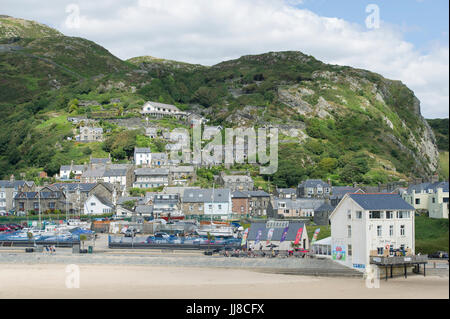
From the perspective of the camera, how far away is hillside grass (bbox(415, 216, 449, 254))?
45875 millimetres

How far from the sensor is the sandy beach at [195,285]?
1353 inches

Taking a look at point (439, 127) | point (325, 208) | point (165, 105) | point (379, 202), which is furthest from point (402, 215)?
point (439, 127)

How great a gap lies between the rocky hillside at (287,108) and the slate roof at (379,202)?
49567mm

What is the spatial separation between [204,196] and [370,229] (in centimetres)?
3897

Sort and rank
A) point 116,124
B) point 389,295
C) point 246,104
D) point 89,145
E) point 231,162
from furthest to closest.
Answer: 1. point 246,104
2. point 116,124
3. point 89,145
4. point 231,162
5. point 389,295

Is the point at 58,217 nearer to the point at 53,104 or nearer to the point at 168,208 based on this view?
the point at 168,208

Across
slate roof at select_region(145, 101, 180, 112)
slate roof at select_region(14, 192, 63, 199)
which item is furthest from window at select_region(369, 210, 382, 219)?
slate roof at select_region(145, 101, 180, 112)

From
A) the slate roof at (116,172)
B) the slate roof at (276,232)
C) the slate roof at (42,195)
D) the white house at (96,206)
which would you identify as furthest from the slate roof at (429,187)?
the slate roof at (42,195)

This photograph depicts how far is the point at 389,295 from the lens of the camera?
3419 centimetres

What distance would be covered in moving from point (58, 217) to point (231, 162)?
33.9m

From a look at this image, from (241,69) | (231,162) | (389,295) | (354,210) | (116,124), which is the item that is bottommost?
Result: (389,295)

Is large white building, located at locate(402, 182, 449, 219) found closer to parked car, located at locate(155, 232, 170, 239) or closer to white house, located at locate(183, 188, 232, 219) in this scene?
white house, located at locate(183, 188, 232, 219)

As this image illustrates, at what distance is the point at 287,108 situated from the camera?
5049 inches

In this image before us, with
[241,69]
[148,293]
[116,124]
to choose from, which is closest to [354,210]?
[148,293]
